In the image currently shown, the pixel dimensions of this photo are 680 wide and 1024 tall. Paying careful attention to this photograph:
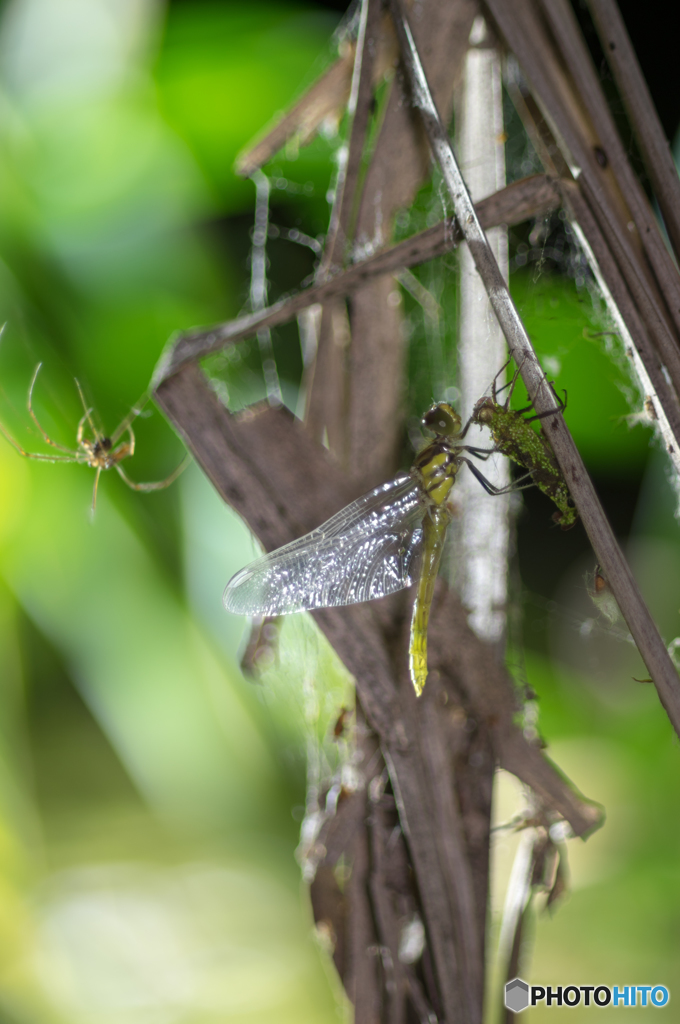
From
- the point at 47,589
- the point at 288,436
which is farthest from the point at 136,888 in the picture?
the point at 288,436

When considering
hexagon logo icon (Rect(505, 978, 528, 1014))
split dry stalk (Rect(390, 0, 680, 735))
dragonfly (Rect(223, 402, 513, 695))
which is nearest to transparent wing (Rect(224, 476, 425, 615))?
dragonfly (Rect(223, 402, 513, 695))

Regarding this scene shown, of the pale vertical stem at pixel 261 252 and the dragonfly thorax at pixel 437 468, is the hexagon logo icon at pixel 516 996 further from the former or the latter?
the pale vertical stem at pixel 261 252

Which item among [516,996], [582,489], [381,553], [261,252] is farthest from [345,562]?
[261,252]

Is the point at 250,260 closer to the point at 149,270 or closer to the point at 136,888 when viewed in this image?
the point at 149,270

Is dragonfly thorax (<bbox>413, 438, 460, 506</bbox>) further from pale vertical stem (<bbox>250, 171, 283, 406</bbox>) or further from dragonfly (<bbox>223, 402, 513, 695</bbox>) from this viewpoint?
pale vertical stem (<bbox>250, 171, 283, 406</bbox>)

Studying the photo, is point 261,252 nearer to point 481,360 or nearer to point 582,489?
point 481,360

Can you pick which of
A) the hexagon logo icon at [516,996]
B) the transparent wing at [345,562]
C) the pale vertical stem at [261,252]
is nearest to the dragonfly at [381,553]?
the transparent wing at [345,562]
